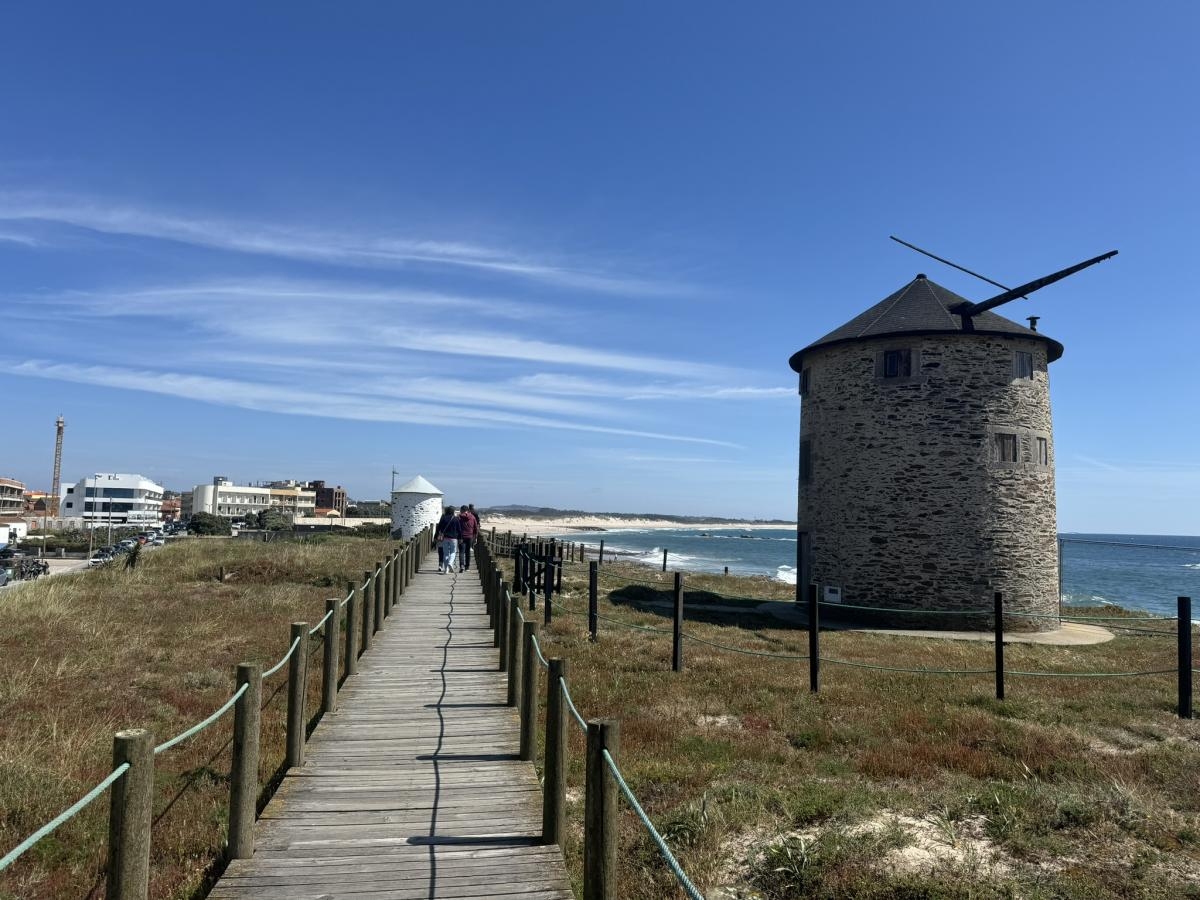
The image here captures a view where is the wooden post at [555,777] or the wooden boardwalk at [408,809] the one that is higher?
the wooden post at [555,777]

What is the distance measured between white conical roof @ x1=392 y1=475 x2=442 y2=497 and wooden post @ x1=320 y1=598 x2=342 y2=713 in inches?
1741

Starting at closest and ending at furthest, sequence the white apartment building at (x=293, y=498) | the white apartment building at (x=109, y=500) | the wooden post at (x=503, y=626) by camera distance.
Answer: the wooden post at (x=503, y=626) < the white apartment building at (x=109, y=500) < the white apartment building at (x=293, y=498)

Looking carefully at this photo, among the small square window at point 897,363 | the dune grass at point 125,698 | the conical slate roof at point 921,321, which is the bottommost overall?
the dune grass at point 125,698

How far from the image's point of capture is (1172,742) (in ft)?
27.9

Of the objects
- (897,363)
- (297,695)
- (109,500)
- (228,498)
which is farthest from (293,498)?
(297,695)

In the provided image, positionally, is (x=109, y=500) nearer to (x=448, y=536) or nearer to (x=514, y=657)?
(x=448, y=536)

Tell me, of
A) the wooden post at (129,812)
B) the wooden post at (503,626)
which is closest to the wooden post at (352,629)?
the wooden post at (503,626)

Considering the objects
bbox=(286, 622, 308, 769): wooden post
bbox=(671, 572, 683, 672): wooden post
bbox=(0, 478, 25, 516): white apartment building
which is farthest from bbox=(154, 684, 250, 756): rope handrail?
bbox=(0, 478, 25, 516): white apartment building

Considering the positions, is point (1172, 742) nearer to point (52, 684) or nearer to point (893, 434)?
point (893, 434)

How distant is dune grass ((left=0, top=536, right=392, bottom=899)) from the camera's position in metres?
5.30

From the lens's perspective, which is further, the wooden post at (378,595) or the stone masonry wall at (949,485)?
the stone masonry wall at (949,485)

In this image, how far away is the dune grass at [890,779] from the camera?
5.11 metres

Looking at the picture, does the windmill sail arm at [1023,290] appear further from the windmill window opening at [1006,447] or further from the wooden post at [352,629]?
the wooden post at [352,629]

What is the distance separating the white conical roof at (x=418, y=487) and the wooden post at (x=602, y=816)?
160ft
